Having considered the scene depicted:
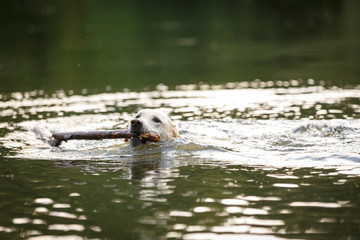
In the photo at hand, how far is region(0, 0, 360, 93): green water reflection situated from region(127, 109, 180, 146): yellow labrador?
6.67 meters

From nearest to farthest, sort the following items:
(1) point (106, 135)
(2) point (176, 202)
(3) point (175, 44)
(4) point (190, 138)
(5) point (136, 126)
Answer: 1. (2) point (176, 202)
2. (1) point (106, 135)
3. (5) point (136, 126)
4. (4) point (190, 138)
5. (3) point (175, 44)

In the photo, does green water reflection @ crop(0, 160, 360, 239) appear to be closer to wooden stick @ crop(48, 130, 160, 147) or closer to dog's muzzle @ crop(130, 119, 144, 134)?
wooden stick @ crop(48, 130, 160, 147)

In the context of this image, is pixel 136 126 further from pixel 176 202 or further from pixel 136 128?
pixel 176 202

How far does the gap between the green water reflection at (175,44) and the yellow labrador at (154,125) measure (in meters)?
6.67

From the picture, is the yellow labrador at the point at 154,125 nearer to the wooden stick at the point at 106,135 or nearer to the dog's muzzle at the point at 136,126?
the dog's muzzle at the point at 136,126

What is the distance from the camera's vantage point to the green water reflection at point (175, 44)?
1933 centimetres

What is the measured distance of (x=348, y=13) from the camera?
3906cm

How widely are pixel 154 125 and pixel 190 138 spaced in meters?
1.07

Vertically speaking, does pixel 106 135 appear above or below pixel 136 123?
below

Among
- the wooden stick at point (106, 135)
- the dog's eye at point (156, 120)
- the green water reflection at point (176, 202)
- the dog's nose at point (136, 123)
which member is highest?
the dog's eye at point (156, 120)

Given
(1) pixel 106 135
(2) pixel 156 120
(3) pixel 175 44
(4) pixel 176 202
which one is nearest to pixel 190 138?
(2) pixel 156 120

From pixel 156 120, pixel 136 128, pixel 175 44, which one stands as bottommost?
pixel 136 128

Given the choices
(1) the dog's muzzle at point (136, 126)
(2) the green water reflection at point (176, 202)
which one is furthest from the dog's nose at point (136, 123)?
(2) the green water reflection at point (176, 202)

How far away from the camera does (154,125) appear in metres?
11.0
